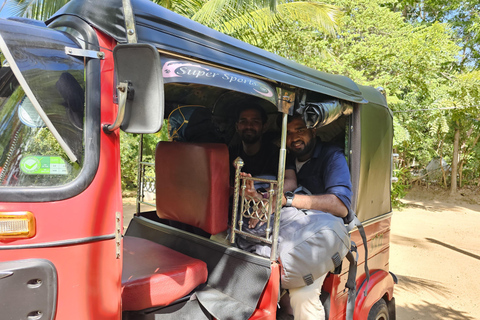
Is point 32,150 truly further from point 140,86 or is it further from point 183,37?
point 183,37

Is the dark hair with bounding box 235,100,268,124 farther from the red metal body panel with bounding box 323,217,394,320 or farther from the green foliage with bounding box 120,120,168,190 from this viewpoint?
the green foliage with bounding box 120,120,168,190

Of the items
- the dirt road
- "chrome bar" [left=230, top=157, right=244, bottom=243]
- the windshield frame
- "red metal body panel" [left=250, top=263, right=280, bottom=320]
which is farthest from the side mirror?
the dirt road

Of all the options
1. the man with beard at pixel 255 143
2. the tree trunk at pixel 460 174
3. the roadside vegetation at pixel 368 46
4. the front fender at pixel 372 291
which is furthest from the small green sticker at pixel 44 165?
the tree trunk at pixel 460 174

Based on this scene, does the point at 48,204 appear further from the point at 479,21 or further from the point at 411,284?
the point at 479,21

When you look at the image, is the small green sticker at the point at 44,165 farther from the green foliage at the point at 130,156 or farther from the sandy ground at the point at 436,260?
the green foliage at the point at 130,156

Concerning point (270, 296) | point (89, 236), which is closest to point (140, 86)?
point (89, 236)

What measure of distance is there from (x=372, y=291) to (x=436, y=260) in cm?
487

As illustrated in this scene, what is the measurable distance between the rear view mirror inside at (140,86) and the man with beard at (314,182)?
136cm

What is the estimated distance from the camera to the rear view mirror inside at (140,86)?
1.26m

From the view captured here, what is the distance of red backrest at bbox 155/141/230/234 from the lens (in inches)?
89.4

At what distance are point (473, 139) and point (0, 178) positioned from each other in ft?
54.5

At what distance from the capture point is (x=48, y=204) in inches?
49.6

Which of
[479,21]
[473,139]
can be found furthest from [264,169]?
[473,139]

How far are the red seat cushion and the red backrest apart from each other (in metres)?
0.28
